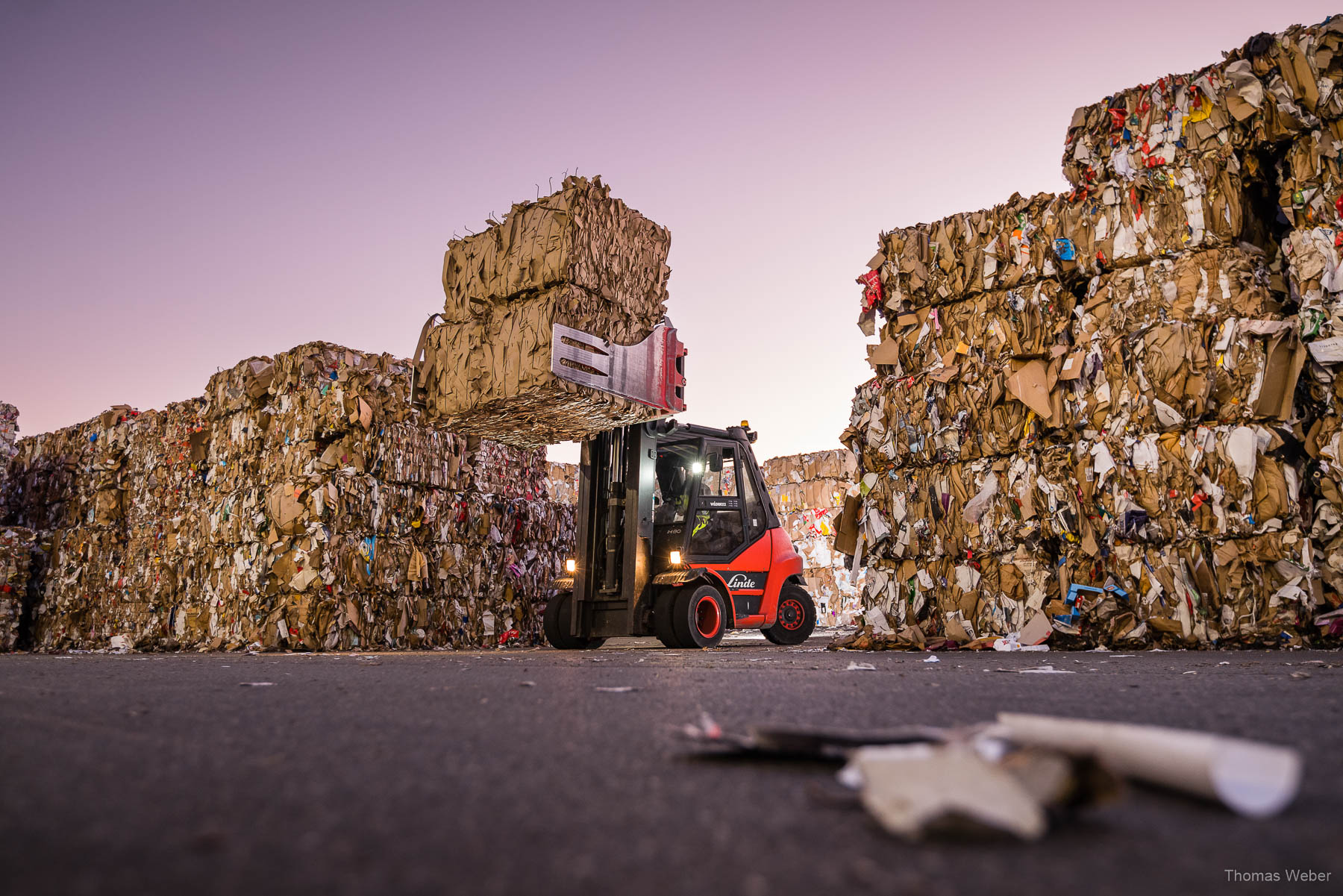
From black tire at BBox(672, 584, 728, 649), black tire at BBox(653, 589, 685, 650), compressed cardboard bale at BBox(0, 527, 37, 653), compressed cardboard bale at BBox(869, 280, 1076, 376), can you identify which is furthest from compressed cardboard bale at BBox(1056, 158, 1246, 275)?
compressed cardboard bale at BBox(0, 527, 37, 653)

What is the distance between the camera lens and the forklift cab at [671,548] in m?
7.37

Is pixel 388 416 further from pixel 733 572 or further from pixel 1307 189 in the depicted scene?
pixel 1307 189

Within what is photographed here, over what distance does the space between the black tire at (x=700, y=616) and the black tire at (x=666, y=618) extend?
1.1 inches

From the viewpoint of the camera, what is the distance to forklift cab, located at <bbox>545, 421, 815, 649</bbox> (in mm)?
7367

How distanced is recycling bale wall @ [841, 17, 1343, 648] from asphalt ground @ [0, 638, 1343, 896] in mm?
2480

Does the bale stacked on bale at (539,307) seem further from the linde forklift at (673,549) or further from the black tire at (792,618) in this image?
the black tire at (792,618)

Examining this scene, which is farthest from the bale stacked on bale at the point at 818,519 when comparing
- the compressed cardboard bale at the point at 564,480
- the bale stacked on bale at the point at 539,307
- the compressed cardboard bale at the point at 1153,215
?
the compressed cardboard bale at the point at 1153,215

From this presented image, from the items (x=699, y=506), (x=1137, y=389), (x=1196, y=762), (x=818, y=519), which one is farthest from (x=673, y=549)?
(x=818, y=519)

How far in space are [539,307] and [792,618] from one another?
494 centimetres

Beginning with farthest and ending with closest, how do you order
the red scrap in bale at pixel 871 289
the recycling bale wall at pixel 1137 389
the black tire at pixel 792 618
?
the black tire at pixel 792 618, the red scrap in bale at pixel 871 289, the recycling bale wall at pixel 1137 389

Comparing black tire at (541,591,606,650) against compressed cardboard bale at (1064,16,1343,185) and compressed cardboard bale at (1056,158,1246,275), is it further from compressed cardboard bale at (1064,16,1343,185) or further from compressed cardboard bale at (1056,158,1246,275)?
compressed cardboard bale at (1064,16,1343,185)

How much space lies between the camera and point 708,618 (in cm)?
766

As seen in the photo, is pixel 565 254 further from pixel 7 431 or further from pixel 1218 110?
pixel 7 431

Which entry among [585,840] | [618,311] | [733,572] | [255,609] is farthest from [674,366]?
[585,840]
